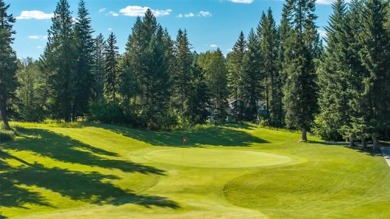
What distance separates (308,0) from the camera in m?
64.1

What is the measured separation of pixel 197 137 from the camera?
170ft

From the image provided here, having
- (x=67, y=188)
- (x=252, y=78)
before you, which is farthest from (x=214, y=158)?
(x=252, y=78)

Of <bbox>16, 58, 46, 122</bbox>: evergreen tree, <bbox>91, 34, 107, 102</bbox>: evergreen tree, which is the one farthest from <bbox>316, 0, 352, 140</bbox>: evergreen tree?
<bbox>91, 34, 107, 102</bbox>: evergreen tree

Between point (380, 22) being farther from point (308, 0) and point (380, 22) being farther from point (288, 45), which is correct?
point (308, 0)

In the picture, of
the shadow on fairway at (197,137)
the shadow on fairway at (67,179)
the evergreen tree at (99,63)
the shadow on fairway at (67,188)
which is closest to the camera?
the shadow on fairway at (67,188)

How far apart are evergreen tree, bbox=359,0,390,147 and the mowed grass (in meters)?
5.04

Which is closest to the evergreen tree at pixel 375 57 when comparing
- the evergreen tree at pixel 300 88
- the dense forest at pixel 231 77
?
the dense forest at pixel 231 77

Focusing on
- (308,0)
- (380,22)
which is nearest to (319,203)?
(380,22)

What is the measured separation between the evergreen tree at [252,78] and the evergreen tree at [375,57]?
36219mm

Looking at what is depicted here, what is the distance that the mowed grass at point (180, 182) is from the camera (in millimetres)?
18844

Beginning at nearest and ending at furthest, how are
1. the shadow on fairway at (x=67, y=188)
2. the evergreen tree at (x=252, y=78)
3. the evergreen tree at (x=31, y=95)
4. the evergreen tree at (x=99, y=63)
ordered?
the shadow on fairway at (x=67, y=188) → the evergreen tree at (x=31, y=95) → the evergreen tree at (x=252, y=78) → the evergreen tree at (x=99, y=63)

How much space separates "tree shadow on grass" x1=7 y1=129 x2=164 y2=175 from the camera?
2784cm

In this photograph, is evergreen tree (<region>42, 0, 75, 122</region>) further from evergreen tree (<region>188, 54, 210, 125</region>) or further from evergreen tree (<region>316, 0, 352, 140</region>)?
evergreen tree (<region>316, 0, 352, 140</region>)

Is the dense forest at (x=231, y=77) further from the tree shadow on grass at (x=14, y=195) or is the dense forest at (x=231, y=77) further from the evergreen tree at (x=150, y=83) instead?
the tree shadow on grass at (x=14, y=195)
